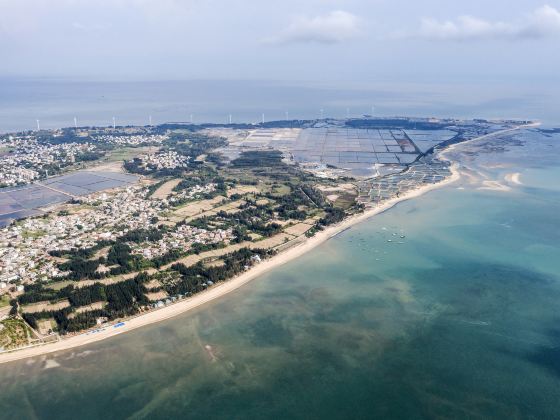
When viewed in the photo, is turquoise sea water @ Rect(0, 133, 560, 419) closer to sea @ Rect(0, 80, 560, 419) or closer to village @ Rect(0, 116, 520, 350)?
sea @ Rect(0, 80, 560, 419)

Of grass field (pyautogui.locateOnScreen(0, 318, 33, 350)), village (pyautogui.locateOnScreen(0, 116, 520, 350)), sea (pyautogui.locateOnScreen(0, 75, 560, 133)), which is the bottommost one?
grass field (pyautogui.locateOnScreen(0, 318, 33, 350))

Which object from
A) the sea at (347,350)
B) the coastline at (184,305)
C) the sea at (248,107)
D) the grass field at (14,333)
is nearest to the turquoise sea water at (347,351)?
the sea at (347,350)

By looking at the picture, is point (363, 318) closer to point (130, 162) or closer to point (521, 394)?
point (521, 394)

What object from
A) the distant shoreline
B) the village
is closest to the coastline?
the distant shoreline

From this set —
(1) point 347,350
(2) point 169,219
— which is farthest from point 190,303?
(2) point 169,219

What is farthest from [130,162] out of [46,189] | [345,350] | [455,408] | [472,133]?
[472,133]

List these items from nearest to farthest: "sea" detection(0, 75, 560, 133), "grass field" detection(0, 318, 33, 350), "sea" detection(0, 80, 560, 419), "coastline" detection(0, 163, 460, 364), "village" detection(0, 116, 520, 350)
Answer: "sea" detection(0, 80, 560, 419)
"coastline" detection(0, 163, 460, 364)
"grass field" detection(0, 318, 33, 350)
"village" detection(0, 116, 520, 350)
"sea" detection(0, 75, 560, 133)
